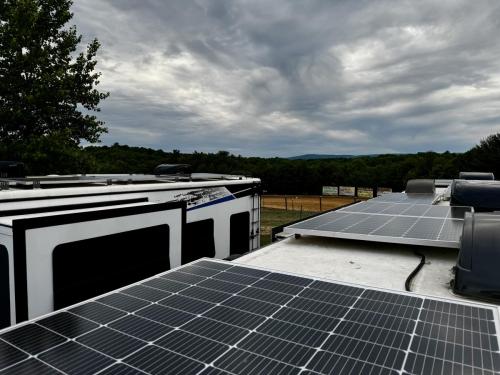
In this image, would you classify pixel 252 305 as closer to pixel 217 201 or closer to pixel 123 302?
pixel 123 302

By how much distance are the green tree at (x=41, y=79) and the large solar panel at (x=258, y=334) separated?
17.7 m

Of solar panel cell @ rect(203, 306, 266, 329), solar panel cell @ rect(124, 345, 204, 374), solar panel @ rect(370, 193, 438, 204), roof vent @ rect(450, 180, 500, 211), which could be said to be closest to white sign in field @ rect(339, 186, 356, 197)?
solar panel @ rect(370, 193, 438, 204)

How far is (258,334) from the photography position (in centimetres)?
351

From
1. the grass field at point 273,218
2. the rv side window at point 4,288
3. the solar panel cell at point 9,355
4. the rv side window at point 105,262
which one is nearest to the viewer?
the solar panel cell at point 9,355

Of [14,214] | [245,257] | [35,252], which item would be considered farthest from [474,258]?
[14,214]

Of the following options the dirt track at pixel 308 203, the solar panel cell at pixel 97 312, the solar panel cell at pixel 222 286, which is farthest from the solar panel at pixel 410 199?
the dirt track at pixel 308 203

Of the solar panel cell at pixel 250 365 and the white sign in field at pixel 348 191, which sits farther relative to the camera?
the white sign in field at pixel 348 191

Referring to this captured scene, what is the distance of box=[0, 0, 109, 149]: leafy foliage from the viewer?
1867cm

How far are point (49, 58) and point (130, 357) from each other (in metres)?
21.7

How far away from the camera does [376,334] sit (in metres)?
3.49

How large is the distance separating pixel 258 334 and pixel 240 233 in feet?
28.5

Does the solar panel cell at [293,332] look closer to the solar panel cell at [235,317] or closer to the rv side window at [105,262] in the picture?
the solar panel cell at [235,317]

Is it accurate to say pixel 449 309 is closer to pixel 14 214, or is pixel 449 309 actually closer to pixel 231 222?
pixel 14 214

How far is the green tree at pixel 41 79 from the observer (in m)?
18.7
